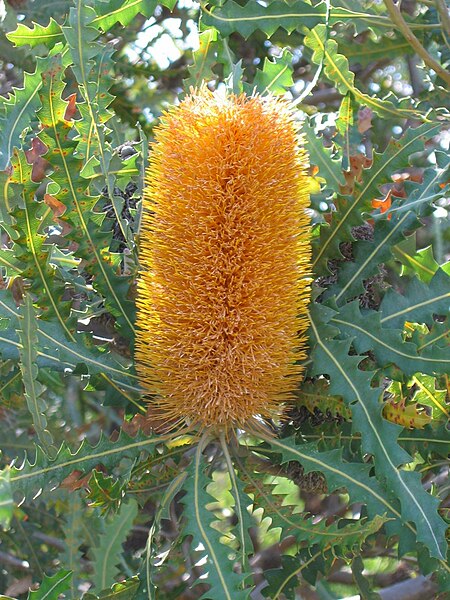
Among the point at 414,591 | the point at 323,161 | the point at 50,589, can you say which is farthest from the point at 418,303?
the point at 414,591

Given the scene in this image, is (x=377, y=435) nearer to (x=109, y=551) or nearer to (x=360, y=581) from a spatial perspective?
(x=360, y=581)

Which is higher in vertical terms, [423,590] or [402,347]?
[402,347]

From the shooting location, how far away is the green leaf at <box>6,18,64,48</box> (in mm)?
1391

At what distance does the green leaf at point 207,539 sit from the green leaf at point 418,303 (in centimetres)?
35

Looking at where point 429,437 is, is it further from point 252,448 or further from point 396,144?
point 396,144

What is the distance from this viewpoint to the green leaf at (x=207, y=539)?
1.11 meters

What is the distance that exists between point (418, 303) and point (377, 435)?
0.75ft

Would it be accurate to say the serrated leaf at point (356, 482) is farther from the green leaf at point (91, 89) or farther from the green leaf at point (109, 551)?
the green leaf at point (109, 551)

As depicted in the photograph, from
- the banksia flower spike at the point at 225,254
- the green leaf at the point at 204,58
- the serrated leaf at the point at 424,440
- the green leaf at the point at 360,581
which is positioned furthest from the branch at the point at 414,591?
the green leaf at the point at 204,58

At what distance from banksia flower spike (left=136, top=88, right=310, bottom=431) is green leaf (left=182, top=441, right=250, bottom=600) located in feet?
0.30

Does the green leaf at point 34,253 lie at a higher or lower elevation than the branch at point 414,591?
higher

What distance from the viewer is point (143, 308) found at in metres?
1.26

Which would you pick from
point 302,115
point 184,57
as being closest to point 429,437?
point 302,115

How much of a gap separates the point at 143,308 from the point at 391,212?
1.38 ft
